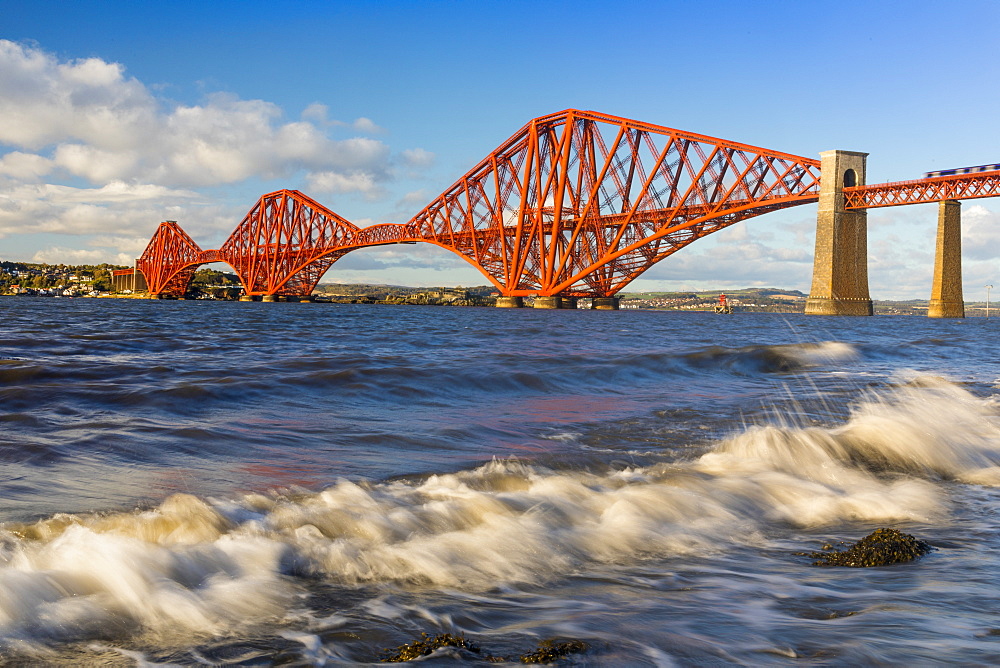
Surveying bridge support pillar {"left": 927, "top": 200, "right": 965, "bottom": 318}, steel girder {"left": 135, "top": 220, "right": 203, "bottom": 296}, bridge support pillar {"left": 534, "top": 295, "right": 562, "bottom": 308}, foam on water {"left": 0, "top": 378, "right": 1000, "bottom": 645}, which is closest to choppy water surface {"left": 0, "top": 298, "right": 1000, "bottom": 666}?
foam on water {"left": 0, "top": 378, "right": 1000, "bottom": 645}

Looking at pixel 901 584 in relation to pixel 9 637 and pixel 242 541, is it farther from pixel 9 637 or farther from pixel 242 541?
pixel 9 637

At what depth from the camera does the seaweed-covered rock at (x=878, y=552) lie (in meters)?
3.20

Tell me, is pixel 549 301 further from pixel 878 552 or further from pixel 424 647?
pixel 424 647

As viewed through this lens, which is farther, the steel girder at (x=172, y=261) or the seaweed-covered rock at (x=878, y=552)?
the steel girder at (x=172, y=261)

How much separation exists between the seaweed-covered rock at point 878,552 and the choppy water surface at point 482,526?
0.08m

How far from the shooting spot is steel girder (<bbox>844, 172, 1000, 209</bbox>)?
52.8m

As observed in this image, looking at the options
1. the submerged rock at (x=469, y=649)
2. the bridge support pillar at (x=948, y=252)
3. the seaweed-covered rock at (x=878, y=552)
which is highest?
the bridge support pillar at (x=948, y=252)

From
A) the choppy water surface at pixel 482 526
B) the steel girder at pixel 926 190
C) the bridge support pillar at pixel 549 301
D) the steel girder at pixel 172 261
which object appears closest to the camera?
the choppy water surface at pixel 482 526

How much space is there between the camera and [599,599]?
2.81 m

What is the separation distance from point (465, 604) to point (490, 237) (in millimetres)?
75262

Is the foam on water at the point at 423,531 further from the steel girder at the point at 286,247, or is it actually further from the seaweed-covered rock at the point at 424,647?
the steel girder at the point at 286,247

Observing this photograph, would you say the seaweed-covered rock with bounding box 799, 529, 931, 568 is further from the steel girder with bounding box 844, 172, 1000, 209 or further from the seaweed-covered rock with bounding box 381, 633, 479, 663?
the steel girder with bounding box 844, 172, 1000, 209

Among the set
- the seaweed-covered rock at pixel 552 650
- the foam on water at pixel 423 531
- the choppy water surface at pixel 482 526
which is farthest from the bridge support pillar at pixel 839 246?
the seaweed-covered rock at pixel 552 650

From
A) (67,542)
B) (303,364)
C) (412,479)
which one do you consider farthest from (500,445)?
(303,364)
